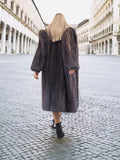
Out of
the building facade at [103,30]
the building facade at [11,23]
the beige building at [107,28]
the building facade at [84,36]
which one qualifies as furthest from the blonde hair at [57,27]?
the building facade at [84,36]

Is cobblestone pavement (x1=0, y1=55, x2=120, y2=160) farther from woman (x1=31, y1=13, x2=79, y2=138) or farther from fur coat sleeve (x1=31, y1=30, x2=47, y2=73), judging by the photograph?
fur coat sleeve (x1=31, y1=30, x2=47, y2=73)

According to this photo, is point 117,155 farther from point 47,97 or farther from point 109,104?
point 109,104

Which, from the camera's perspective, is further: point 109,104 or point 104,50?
point 104,50

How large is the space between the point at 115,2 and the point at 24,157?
164 feet

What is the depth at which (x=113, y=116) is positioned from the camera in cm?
357

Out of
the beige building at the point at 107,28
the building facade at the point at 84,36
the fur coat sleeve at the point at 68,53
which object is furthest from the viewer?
the building facade at the point at 84,36

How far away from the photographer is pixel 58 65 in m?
2.68

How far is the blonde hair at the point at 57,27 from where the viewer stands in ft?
8.76

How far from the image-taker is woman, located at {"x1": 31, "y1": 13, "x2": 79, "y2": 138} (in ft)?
8.63

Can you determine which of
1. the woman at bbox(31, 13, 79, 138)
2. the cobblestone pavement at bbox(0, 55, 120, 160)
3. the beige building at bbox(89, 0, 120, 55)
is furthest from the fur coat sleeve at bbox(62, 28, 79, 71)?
the beige building at bbox(89, 0, 120, 55)

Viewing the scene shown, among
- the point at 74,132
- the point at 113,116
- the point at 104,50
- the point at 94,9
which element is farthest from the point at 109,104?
the point at 94,9

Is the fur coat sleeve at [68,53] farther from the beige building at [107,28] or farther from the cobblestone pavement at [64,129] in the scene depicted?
the beige building at [107,28]

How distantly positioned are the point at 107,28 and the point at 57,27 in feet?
178

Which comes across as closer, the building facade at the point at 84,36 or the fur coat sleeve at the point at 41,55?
the fur coat sleeve at the point at 41,55
